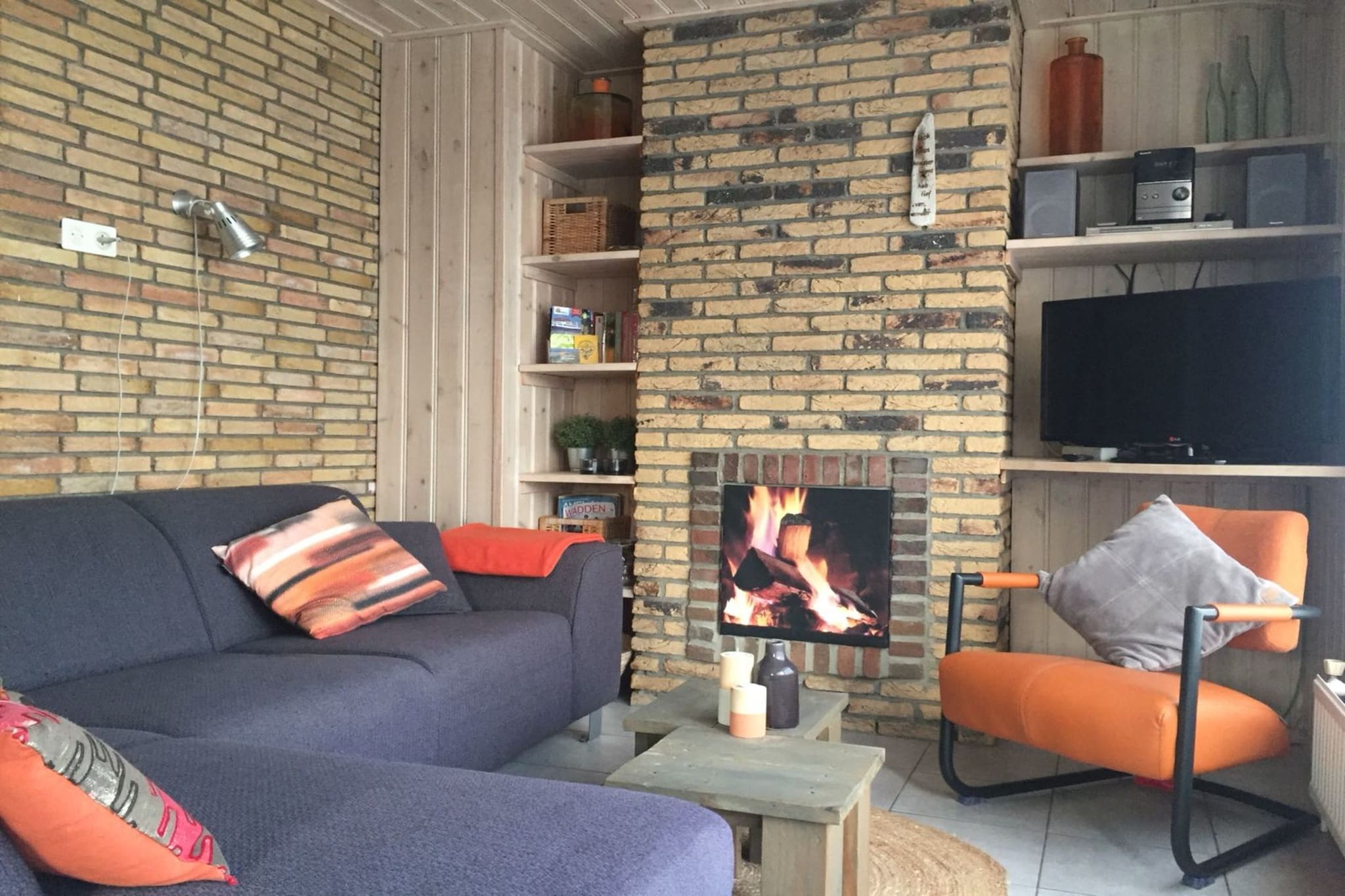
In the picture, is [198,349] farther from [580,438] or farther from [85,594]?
[580,438]

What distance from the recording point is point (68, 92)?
292 cm

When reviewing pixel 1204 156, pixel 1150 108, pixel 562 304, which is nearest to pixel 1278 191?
pixel 1204 156

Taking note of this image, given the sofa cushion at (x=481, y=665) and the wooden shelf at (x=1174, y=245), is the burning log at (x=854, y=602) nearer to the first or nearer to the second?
the sofa cushion at (x=481, y=665)

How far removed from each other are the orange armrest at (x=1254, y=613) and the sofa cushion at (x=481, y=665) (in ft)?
5.69

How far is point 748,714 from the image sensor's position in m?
2.21

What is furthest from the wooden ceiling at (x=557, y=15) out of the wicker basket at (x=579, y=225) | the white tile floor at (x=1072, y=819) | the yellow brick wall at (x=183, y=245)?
the white tile floor at (x=1072, y=819)

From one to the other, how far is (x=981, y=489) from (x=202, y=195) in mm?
2691

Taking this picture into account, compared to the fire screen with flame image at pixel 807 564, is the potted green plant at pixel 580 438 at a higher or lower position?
higher

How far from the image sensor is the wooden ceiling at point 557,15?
3768 millimetres

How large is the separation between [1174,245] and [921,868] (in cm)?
220

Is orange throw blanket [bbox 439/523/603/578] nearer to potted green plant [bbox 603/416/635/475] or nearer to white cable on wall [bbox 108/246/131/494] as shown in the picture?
potted green plant [bbox 603/416/635/475]

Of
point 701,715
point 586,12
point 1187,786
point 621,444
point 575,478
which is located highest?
point 586,12

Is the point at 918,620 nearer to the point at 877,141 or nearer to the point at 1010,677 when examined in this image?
the point at 1010,677

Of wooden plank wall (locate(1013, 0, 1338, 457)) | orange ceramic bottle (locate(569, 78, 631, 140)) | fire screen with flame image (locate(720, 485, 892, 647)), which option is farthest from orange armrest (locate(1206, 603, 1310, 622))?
orange ceramic bottle (locate(569, 78, 631, 140))
